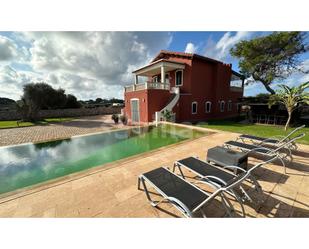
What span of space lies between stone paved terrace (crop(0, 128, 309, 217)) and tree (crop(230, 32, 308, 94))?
17.0 m

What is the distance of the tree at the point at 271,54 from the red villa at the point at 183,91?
259 centimetres

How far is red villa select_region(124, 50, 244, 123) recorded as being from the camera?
14.5m

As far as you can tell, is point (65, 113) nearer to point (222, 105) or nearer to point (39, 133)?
point (39, 133)

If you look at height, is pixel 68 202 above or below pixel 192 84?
below

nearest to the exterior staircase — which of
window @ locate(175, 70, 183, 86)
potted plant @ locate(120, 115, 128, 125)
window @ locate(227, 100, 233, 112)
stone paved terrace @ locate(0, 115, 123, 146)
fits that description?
window @ locate(175, 70, 183, 86)

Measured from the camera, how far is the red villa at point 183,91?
47.7ft

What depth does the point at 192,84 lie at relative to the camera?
16.3 metres

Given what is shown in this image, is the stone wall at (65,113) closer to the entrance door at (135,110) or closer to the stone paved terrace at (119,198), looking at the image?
the entrance door at (135,110)

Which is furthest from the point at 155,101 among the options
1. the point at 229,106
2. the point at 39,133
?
the point at 229,106
